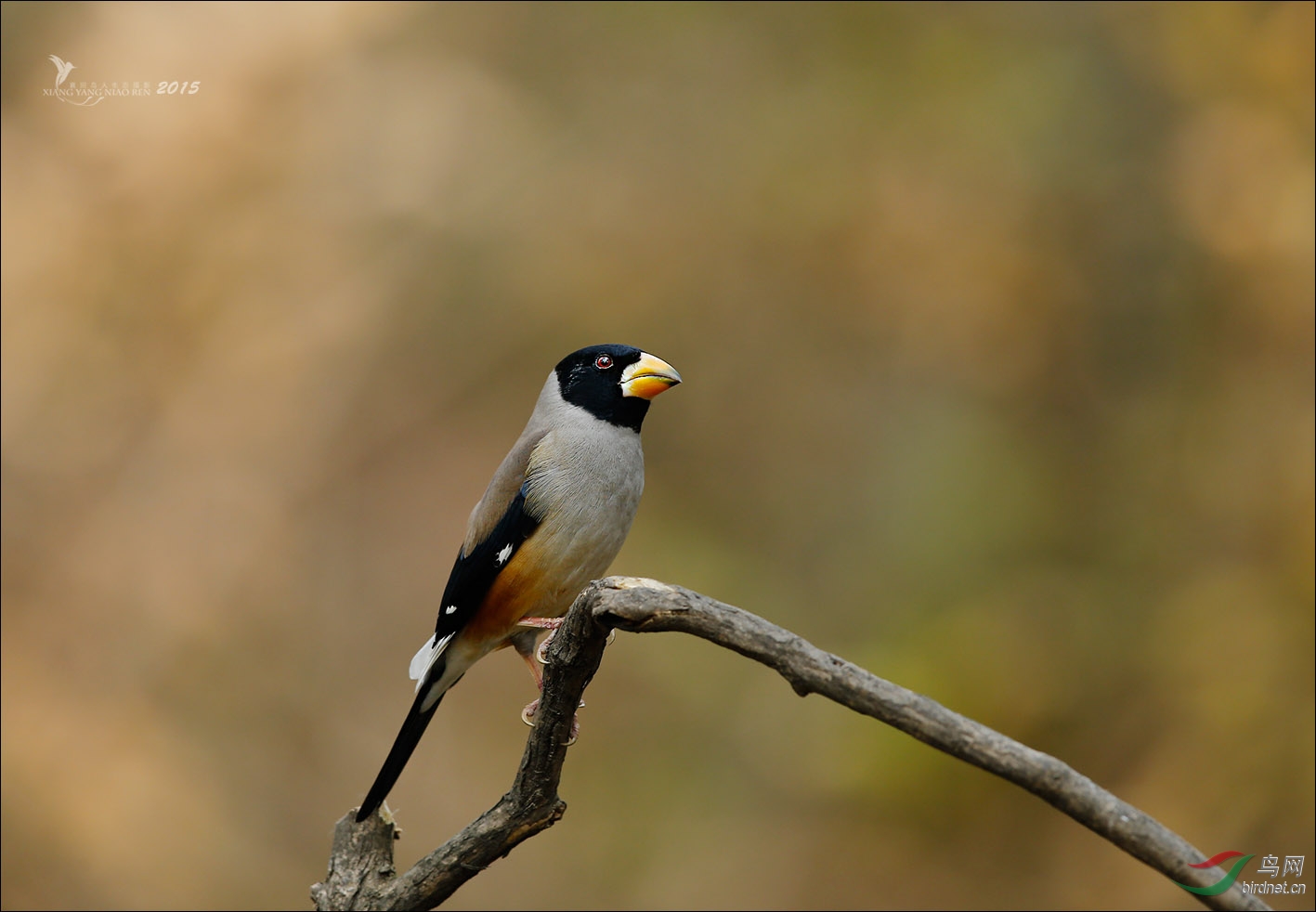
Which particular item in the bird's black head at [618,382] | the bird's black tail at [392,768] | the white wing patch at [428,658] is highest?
the bird's black head at [618,382]

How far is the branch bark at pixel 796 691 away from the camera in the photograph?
6.44 ft

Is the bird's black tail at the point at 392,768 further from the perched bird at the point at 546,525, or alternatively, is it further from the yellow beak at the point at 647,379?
the yellow beak at the point at 647,379

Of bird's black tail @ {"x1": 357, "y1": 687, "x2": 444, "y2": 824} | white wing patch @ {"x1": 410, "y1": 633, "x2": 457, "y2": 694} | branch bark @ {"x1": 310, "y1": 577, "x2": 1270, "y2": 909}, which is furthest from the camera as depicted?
white wing patch @ {"x1": 410, "y1": 633, "x2": 457, "y2": 694}

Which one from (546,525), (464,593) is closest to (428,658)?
(464,593)

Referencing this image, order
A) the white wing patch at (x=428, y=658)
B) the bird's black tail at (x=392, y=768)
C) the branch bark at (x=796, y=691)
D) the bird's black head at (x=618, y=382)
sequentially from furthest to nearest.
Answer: the bird's black head at (x=618, y=382), the white wing patch at (x=428, y=658), the bird's black tail at (x=392, y=768), the branch bark at (x=796, y=691)

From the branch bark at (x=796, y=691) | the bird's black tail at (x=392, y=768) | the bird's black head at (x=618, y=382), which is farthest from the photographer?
the bird's black head at (x=618, y=382)

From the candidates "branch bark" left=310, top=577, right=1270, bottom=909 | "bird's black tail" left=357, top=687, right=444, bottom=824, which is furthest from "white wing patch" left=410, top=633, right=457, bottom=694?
"branch bark" left=310, top=577, right=1270, bottom=909

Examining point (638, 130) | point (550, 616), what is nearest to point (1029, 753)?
point (550, 616)

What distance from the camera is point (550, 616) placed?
372 cm

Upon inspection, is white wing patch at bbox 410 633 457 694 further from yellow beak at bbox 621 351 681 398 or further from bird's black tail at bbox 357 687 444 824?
yellow beak at bbox 621 351 681 398

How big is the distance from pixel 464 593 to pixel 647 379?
0.93 metres

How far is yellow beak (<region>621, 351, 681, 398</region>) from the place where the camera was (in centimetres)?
372

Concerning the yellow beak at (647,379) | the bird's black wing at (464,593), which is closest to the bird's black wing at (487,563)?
the bird's black wing at (464,593)

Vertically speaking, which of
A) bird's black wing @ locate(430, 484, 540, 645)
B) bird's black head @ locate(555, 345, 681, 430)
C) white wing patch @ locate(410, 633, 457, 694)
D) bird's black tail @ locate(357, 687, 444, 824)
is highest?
bird's black head @ locate(555, 345, 681, 430)
